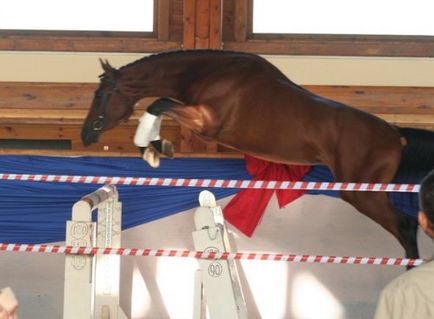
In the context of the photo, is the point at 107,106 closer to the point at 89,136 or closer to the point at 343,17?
the point at 89,136

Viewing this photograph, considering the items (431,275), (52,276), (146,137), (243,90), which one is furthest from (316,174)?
(431,275)

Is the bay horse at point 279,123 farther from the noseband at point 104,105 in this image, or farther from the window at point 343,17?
the window at point 343,17

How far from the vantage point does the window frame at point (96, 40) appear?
6508mm

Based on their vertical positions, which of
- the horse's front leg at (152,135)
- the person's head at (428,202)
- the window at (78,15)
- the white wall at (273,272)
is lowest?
the white wall at (273,272)

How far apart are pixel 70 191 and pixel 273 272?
139cm

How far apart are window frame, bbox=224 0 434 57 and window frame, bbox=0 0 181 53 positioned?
49 centimetres

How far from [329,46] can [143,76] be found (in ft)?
6.72

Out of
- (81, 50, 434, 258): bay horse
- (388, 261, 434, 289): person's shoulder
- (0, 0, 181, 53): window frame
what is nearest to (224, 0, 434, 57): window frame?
(0, 0, 181, 53): window frame

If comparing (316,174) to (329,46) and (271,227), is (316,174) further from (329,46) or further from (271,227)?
(329,46)

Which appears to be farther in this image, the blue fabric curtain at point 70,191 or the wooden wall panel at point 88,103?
the wooden wall panel at point 88,103

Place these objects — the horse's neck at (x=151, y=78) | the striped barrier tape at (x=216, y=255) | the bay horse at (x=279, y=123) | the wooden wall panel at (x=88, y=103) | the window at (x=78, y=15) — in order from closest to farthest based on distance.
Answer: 1. the striped barrier tape at (x=216, y=255)
2. the bay horse at (x=279, y=123)
3. the horse's neck at (x=151, y=78)
4. the wooden wall panel at (x=88, y=103)
5. the window at (x=78, y=15)

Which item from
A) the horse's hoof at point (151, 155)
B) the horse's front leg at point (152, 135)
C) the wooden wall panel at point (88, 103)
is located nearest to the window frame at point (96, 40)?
the wooden wall panel at point (88, 103)

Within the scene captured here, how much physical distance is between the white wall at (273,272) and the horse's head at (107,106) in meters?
0.94

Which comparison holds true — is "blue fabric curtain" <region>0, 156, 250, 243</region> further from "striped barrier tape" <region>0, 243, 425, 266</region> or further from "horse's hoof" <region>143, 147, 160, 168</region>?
"striped barrier tape" <region>0, 243, 425, 266</region>
